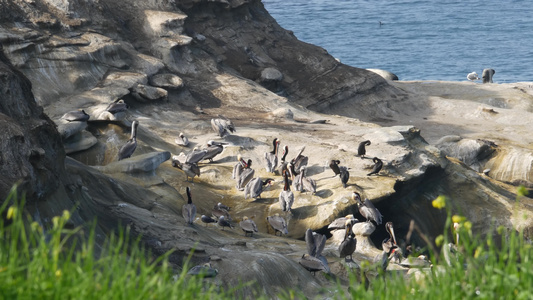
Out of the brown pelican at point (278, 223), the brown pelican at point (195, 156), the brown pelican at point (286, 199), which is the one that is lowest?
the brown pelican at point (278, 223)

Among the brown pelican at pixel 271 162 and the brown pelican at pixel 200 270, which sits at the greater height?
the brown pelican at pixel 200 270

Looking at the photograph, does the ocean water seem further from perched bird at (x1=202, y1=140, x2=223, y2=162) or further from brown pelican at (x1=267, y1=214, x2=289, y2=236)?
brown pelican at (x1=267, y1=214, x2=289, y2=236)

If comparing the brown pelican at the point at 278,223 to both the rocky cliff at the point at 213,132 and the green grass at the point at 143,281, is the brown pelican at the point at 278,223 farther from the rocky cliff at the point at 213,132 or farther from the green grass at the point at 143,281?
the green grass at the point at 143,281

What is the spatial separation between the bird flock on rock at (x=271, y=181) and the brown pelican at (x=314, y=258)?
0.02 meters

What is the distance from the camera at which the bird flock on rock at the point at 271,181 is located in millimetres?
16205

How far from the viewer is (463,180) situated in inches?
902

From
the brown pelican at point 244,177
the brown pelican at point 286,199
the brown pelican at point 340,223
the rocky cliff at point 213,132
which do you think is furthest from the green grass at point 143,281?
the brown pelican at point 244,177

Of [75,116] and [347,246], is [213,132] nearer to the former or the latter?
[75,116]

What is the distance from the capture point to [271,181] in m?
20.1

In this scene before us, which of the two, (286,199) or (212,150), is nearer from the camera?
(286,199)

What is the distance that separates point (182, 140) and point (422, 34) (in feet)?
189

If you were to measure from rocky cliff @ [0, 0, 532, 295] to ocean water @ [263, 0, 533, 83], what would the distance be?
25801 millimetres

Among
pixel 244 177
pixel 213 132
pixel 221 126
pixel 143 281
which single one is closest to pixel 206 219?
pixel 244 177

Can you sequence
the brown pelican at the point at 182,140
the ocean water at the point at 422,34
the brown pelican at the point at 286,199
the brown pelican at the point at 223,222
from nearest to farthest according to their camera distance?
the brown pelican at the point at 223,222 → the brown pelican at the point at 286,199 → the brown pelican at the point at 182,140 → the ocean water at the point at 422,34
